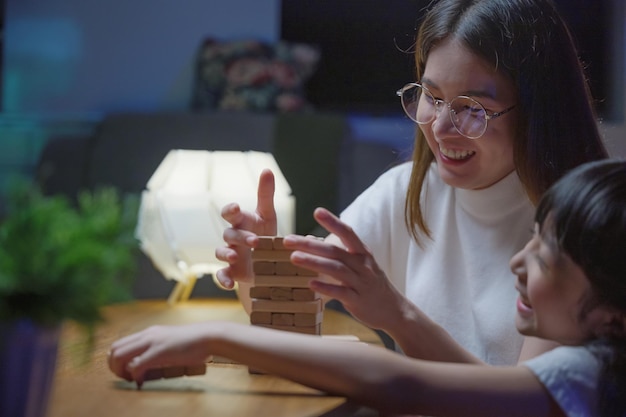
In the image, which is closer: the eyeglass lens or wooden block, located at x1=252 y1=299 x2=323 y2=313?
wooden block, located at x1=252 y1=299 x2=323 y2=313

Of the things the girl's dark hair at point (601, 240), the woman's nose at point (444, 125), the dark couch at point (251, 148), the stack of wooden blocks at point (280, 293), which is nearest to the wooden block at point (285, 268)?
the stack of wooden blocks at point (280, 293)

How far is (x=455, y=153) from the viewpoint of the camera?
160 cm

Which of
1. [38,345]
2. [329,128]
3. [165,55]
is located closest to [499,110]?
[38,345]

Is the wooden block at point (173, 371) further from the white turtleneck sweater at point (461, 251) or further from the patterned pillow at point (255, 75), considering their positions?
the patterned pillow at point (255, 75)

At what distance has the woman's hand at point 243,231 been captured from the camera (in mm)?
1408

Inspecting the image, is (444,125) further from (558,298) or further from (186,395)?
(186,395)

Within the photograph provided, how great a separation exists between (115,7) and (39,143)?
652 millimetres

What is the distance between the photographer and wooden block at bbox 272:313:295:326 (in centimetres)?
123

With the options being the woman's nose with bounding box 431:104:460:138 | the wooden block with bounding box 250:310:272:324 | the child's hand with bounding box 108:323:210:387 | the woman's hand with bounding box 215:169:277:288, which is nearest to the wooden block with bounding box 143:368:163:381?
the child's hand with bounding box 108:323:210:387

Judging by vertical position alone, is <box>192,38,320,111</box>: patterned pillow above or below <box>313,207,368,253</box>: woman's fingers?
above

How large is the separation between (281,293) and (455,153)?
1.70 ft

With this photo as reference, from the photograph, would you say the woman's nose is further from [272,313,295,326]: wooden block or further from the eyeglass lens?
[272,313,295,326]: wooden block

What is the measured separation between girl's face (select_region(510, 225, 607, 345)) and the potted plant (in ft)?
1.94

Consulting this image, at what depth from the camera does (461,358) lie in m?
1.32
